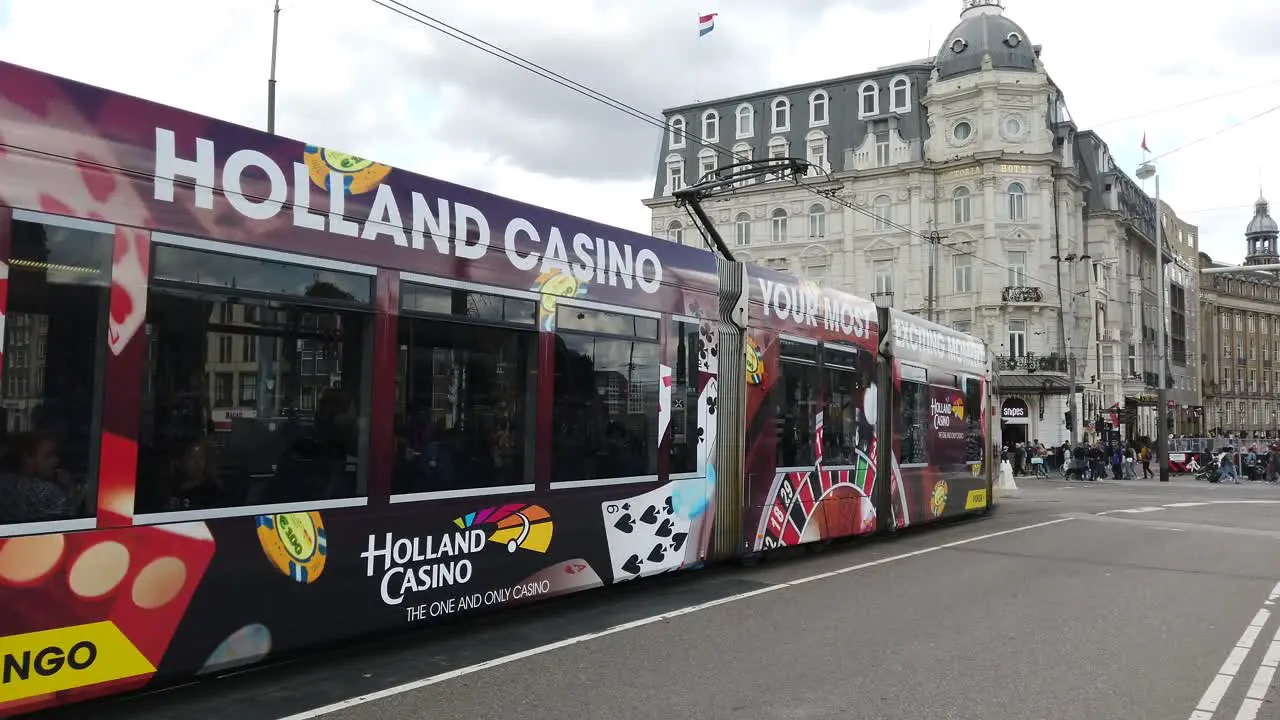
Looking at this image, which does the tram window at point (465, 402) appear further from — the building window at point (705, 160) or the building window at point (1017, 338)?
the building window at point (705, 160)

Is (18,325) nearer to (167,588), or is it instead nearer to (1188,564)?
(167,588)

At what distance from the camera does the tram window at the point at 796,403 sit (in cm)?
1055

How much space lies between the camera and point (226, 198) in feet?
17.7

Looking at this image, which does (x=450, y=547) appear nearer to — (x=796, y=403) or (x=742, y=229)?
(x=796, y=403)

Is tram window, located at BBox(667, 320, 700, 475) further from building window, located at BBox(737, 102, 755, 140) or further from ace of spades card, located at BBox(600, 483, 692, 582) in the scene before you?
building window, located at BBox(737, 102, 755, 140)

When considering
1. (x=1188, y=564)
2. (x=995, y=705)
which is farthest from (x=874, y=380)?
(x=995, y=705)

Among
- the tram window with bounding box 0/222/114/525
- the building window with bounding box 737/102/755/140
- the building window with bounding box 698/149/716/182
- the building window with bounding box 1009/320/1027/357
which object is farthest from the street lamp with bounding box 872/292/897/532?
the building window with bounding box 737/102/755/140

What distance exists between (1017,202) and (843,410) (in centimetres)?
4148

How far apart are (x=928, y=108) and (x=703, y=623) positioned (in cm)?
4791

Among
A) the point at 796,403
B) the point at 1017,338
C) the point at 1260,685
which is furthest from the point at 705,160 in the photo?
the point at 1260,685

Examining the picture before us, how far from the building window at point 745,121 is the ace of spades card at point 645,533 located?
49.9 m

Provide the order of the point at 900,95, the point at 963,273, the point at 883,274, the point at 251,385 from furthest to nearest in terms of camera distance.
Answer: the point at 900,95, the point at 883,274, the point at 963,273, the point at 251,385

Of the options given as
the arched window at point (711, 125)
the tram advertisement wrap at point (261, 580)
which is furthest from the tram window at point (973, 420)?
the arched window at point (711, 125)

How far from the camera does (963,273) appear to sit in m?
49.5
